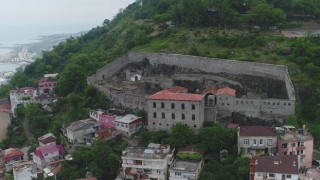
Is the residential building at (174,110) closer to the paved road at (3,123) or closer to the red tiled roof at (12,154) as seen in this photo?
the red tiled roof at (12,154)

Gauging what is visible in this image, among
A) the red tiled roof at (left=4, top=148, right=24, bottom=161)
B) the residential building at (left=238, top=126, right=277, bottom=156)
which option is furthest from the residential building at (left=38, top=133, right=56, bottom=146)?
the residential building at (left=238, top=126, right=277, bottom=156)

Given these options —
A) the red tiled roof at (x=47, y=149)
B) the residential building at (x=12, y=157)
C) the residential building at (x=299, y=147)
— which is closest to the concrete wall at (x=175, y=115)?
the residential building at (x=299, y=147)

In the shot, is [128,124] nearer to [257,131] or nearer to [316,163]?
[257,131]

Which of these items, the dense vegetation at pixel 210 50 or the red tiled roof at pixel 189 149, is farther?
the dense vegetation at pixel 210 50

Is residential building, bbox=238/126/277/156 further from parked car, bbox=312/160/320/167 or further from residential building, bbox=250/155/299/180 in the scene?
parked car, bbox=312/160/320/167

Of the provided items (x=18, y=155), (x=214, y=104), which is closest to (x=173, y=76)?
(x=214, y=104)

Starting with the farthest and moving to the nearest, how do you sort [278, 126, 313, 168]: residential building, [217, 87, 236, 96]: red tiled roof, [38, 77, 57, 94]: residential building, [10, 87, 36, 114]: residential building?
[38, 77, 57, 94]: residential building → [10, 87, 36, 114]: residential building → [217, 87, 236, 96]: red tiled roof → [278, 126, 313, 168]: residential building

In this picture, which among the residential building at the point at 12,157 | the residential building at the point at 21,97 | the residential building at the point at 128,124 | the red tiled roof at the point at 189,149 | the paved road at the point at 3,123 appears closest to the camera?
the red tiled roof at the point at 189,149
